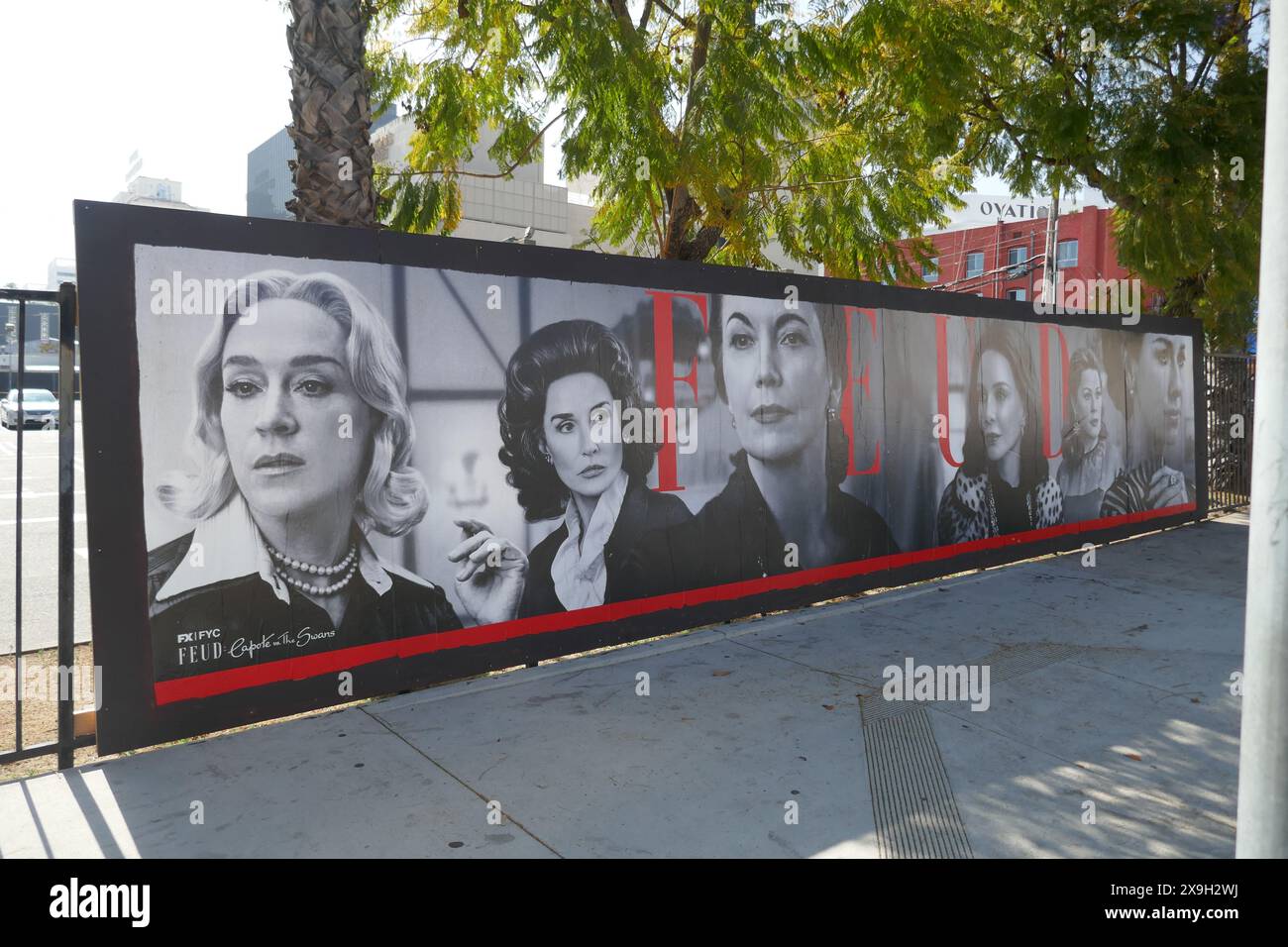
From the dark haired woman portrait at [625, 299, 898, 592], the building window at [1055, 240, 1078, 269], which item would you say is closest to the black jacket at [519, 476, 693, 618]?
the dark haired woman portrait at [625, 299, 898, 592]

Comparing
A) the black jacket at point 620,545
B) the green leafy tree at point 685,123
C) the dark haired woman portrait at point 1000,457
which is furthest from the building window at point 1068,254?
the black jacket at point 620,545

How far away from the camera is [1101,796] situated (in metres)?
4.35

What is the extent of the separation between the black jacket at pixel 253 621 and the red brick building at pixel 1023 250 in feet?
130

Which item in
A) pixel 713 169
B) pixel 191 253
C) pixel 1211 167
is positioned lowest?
pixel 191 253

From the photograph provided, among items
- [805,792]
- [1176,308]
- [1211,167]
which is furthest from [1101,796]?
[1176,308]

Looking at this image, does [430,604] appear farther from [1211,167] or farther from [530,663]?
[1211,167]

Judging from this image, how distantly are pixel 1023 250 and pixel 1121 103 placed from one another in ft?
132

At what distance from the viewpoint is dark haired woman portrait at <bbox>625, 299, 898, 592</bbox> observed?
7348mm

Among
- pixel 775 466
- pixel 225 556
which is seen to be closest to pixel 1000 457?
pixel 775 466

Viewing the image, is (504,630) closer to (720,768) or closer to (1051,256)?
(720,768)

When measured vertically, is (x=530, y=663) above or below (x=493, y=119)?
below

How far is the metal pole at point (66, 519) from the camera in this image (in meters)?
4.57

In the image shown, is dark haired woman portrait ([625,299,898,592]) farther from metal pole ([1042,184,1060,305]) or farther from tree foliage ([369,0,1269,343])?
metal pole ([1042,184,1060,305])
